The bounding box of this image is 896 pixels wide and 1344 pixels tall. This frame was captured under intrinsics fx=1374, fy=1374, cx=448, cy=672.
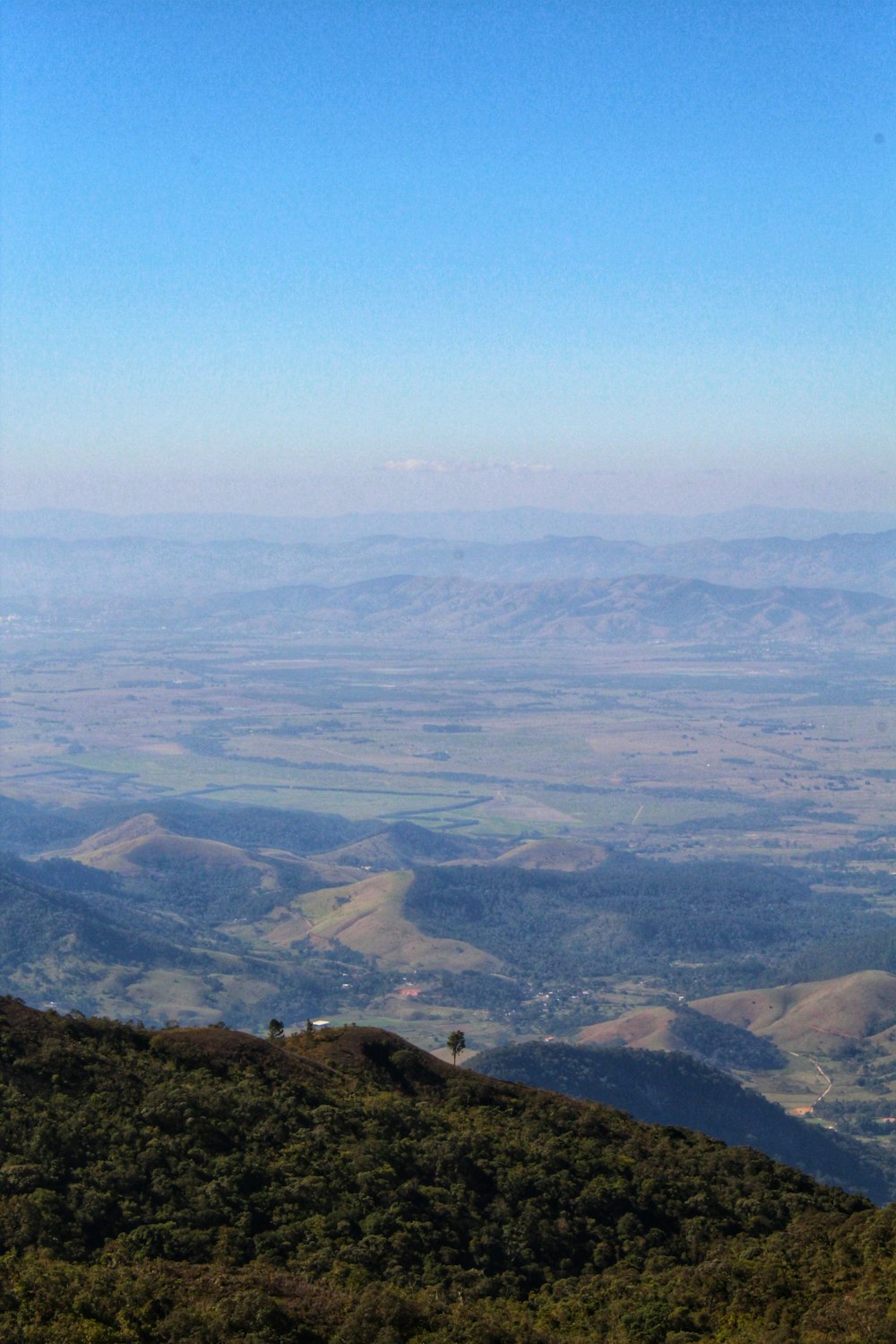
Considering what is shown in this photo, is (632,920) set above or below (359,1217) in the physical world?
below

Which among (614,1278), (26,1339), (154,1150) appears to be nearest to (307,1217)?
(154,1150)

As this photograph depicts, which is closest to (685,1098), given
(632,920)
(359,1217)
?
(359,1217)

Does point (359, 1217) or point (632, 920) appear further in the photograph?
point (632, 920)

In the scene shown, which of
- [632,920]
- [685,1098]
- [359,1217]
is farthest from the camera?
[632,920]

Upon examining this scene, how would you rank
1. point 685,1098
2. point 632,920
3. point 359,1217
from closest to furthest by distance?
point 359,1217
point 685,1098
point 632,920

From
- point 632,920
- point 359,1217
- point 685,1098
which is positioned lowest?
point 632,920

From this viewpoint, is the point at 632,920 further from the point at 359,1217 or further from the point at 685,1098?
the point at 359,1217

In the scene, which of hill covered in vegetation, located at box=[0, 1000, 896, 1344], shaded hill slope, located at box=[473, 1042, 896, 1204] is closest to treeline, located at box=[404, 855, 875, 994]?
shaded hill slope, located at box=[473, 1042, 896, 1204]

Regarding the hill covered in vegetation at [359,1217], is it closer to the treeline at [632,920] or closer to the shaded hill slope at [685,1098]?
the shaded hill slope at [685,1098]

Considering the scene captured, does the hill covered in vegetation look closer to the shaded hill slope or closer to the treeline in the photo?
the shaded hill slope

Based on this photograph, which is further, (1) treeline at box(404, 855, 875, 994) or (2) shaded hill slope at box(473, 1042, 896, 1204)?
(1) treeline at box(404, 855, 875, 994)
